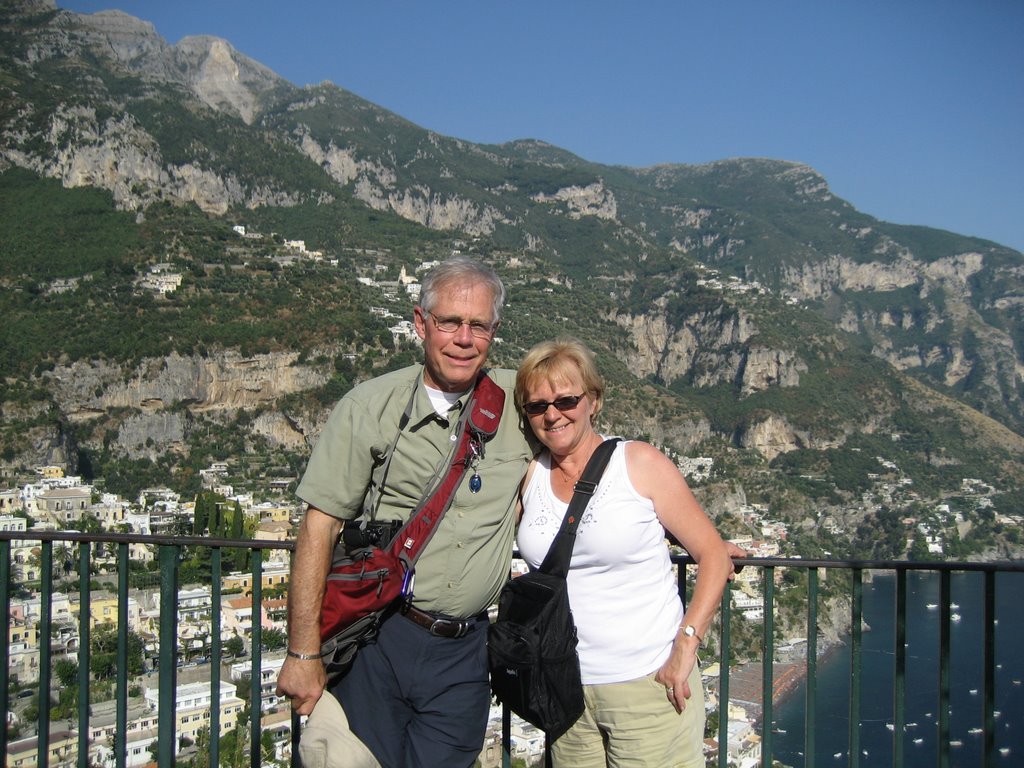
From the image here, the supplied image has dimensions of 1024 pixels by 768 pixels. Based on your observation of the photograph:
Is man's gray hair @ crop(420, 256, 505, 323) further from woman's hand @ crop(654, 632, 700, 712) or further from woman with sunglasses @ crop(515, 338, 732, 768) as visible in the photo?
woman's hand @ crop(654, 632, 700, 712)

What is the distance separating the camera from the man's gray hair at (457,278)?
249 cm

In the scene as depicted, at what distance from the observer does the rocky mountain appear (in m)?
44.6

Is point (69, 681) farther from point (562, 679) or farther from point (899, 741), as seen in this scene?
point (899, 741)

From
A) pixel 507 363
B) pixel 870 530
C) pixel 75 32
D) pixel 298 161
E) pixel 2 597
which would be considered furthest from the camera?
pixel 298 161

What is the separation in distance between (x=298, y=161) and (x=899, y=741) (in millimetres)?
88950

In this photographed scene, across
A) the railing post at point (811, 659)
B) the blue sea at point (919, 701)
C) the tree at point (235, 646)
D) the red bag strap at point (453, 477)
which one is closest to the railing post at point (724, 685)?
the railing post at point (811, 659)

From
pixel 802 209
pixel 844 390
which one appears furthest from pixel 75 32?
pixel 802 209

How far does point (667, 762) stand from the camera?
247cm

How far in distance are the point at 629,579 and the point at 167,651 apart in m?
1.64

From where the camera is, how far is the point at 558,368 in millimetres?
2516

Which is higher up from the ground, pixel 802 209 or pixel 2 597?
pixel 802 209

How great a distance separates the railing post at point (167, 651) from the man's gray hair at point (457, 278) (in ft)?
4.30

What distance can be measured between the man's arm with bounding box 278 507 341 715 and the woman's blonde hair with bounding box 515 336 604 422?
0.66m

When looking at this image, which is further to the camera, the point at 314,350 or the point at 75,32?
the point at 75,32
